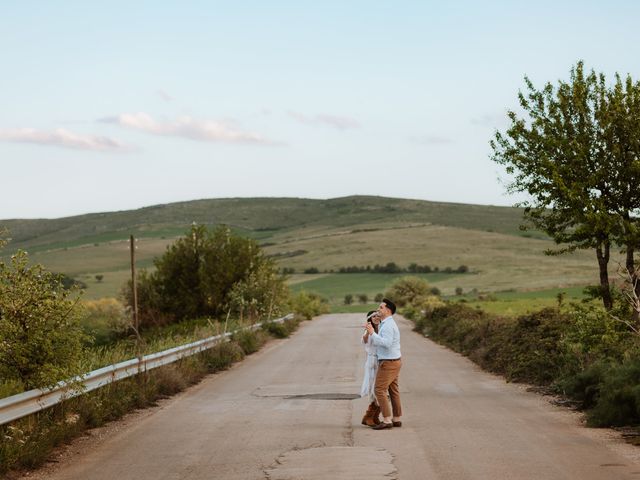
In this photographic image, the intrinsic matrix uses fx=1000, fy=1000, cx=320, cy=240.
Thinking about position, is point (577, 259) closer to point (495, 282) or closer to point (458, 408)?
point (495, 282)

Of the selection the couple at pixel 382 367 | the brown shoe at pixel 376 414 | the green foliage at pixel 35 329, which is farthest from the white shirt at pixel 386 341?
the green foliage at pixel 35 329

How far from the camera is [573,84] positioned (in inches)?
885

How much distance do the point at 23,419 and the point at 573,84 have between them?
1484cm

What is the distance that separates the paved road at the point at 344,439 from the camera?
416 inches

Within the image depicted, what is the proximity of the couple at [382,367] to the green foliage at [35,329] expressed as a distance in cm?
410

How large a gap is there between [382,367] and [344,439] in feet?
6.10

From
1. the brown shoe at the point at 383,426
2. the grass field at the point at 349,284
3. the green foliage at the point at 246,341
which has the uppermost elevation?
the brown shoe at the point at 383,426

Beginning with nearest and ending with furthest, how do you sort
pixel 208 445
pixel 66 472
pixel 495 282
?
1. pixel 66 472
2. pixel 208 445
3. pixel 495 282

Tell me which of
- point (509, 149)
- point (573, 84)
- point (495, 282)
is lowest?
point (495, 282)

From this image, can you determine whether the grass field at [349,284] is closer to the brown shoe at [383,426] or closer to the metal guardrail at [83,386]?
the metal guardrail at [83,386]

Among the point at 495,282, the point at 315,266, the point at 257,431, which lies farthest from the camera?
the point at 315,266

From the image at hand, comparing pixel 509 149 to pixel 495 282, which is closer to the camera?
pixel 509 149

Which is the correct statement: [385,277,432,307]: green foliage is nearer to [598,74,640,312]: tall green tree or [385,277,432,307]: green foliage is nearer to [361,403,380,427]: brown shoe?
[598,74,640,312]: tall green tree

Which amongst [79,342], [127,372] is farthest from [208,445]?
[127,372]
